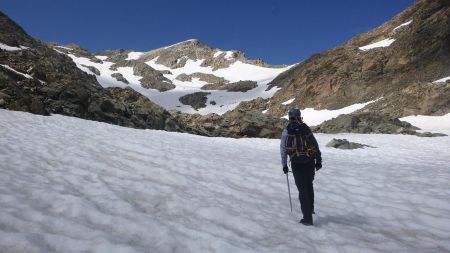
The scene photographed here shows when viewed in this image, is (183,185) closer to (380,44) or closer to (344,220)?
(344,220)

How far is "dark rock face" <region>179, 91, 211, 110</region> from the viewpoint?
343 ft

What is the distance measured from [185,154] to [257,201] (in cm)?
632

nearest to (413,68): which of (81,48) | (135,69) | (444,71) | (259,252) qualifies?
(444,71)

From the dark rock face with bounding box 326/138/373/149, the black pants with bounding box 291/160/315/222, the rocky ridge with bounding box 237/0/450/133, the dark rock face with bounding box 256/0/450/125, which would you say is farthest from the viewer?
the dark rock face with bounding box 256/0/450/125

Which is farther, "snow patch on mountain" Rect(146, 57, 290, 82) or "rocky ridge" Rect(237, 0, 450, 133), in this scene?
"snow patch on mountain" Rect(146, 57, 290, 82)

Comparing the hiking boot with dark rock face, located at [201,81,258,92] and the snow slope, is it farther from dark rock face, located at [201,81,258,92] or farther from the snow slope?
dark rock face, located at [201,81,258,92]

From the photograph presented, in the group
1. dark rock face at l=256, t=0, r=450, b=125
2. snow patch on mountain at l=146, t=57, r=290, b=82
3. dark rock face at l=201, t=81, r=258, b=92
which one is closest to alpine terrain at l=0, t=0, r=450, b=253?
dark rock face at l=256, t=0, r=450, b=125

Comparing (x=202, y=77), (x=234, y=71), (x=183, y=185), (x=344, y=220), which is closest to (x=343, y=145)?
(x=183, y=185)

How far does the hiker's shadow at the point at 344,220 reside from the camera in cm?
823

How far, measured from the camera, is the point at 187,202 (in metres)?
8.60

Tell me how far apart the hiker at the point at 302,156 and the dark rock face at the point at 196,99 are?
3734 inches

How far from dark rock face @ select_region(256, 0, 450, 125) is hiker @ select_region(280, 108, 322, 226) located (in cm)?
3897

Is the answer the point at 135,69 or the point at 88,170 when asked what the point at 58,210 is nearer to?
the point at 88,170

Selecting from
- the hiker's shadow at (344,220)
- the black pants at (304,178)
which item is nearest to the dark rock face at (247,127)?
the hiker's shadow at (344,220)
